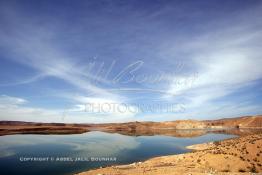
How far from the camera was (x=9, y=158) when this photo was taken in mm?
34469

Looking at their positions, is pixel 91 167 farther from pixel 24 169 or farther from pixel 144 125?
pixel 144 125

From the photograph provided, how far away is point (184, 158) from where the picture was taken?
32188 mm

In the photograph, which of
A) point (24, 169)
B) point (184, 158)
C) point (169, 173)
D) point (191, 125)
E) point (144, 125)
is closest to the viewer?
point (169, 173)

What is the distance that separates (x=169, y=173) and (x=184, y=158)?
12.5 m

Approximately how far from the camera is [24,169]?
27.9 meters

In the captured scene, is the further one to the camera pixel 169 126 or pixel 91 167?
pixel 169 126

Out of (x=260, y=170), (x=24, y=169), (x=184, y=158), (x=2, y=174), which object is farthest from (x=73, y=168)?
(x=260, y=170)

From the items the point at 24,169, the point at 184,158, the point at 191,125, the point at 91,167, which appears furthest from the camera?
the point at 191,125

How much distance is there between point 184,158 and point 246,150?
7.55 metres

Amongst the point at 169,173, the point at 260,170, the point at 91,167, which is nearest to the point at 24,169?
the point at 91,167

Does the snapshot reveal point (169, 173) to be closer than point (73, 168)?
Yes

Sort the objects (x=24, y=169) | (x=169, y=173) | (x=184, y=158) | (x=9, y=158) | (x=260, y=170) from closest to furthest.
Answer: (x=169, y=173)
(x=260, y=170)
(x=24, y=169)
(x=184, y=158)
(x=9, y=158)

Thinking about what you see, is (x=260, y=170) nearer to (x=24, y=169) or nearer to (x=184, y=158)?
(x=184, y=158)

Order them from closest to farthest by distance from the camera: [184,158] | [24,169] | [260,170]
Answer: [260,170] < [24,169] < [184,158]
